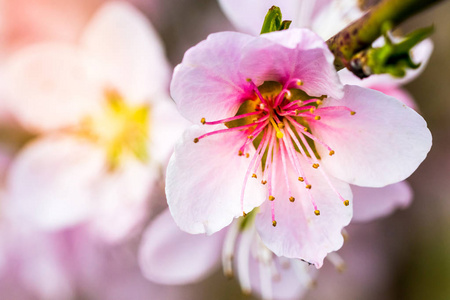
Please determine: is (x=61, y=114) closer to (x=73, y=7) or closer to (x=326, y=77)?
(x=73, y=7)

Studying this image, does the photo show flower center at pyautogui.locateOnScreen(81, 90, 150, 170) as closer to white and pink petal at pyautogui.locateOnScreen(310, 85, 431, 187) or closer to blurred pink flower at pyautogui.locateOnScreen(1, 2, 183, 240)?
blurred pink flower at pyautogui.locateOnScreen(1, 2, 183, 240)

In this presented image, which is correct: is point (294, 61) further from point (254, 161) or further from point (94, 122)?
point (94, 122)

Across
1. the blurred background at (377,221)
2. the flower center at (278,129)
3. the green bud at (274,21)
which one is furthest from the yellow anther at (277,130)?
the blurred background at (377,221)

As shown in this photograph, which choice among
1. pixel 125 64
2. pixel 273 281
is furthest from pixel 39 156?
pixel 273 281

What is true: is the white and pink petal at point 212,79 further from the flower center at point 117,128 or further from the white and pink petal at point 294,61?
the flower center at point 117,128

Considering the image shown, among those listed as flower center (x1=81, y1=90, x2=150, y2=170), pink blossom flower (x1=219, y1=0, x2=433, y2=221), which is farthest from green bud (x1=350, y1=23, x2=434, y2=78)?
flower center (x1=81, y1=90, x2=150, y2=170)

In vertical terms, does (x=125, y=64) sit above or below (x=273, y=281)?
above

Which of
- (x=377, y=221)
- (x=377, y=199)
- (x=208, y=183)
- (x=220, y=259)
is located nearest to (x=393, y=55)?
(x=208, y=183)
